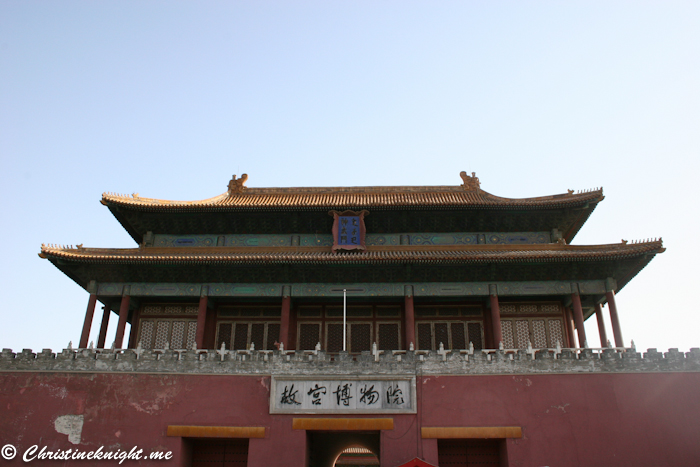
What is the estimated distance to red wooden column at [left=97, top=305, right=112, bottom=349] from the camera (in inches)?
795

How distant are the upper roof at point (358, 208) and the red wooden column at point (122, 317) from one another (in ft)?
10.6

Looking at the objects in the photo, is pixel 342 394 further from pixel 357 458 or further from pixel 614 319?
pixel 357 458

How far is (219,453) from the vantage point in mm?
14781

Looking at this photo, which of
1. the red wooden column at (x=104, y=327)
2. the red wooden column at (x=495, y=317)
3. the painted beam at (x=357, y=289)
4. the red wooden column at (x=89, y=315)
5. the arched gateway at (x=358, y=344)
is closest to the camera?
the arched gateway at (x=358, y=344)

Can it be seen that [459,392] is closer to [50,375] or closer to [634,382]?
[634,382]

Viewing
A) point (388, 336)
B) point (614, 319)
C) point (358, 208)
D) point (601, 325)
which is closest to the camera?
point (614, 319)

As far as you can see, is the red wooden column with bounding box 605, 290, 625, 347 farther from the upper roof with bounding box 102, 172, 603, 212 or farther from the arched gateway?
the upper roof with bounding box 102, 172, 603, 212

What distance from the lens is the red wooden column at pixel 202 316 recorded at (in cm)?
1872

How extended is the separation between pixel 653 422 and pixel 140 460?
12904 mm

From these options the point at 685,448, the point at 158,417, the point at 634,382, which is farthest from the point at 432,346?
the point at 158,417

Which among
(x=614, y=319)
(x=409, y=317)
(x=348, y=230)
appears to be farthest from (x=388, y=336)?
(x=614, y=319)

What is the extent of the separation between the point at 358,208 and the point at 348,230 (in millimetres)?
957

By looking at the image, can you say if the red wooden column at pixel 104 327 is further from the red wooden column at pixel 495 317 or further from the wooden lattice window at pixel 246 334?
the red wooden column at pixel 495 317

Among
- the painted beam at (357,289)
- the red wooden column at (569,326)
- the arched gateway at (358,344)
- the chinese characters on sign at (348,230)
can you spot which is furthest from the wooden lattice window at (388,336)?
the red wooden column at (569,326)
